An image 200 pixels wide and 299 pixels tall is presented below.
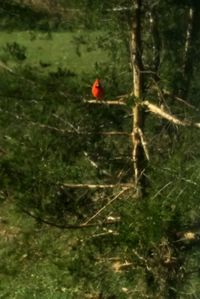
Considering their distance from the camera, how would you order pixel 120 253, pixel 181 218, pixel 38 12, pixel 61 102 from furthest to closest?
pixel 38 12
pixel 61 102
pixel 120 253
pixel 181 218

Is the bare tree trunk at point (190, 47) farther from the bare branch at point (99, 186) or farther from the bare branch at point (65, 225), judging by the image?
the bare branch at point (65, 225)

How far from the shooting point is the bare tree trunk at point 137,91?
6.61 metres

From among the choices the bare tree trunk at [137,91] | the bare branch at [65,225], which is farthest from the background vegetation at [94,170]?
the bare tree trunk at [137,91]

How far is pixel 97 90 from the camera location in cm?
713

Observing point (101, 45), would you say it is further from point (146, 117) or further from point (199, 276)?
point (199, 276)

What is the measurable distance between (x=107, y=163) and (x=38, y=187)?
1.01 meters

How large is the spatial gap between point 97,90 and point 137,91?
1.58 feet

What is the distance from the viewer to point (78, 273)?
22.4 ft

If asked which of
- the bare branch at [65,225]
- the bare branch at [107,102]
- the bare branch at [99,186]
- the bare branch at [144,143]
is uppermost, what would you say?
the bare branch at [107,102]

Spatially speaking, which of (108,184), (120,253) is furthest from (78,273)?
(108,184)

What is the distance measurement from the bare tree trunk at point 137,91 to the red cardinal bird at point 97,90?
0.42 meters

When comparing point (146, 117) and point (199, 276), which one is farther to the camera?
point (146, 117)

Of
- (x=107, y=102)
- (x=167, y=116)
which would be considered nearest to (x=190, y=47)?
(x=107, y=102)

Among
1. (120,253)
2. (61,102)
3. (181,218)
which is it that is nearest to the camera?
(181,218)
